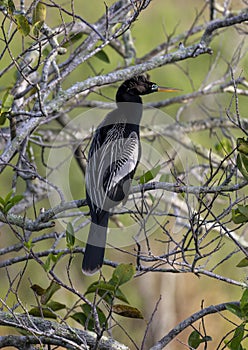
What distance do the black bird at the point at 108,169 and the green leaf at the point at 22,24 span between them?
823mm

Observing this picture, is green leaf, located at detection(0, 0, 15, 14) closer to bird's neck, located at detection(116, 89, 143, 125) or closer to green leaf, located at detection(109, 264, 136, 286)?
green leaf, located at detection(109, 264, 136, 286)

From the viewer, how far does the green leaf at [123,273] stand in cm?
219

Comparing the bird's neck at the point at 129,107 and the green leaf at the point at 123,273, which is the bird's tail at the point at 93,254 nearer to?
the green leaf at the point at 123,273

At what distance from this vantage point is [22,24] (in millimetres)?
2492

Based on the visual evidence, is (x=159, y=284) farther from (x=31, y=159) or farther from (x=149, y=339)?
(x=31, y=159)

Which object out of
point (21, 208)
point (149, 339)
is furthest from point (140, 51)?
point (21, 208)

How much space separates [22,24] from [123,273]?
3.18 ft

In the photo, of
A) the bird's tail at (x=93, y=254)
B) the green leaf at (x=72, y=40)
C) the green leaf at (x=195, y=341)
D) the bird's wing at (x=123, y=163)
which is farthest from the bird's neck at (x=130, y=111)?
the green leaf at (x=195, y=341)

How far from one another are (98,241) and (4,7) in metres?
1.05

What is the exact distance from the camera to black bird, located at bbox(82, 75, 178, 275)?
2992 mm

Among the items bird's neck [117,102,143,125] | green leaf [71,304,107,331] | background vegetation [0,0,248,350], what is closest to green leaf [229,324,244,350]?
background vegetation [0,0,248,350]

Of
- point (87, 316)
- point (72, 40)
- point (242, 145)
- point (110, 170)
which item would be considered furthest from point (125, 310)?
point (72, 40)

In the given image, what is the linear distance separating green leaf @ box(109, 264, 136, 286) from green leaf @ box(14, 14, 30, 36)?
91cm

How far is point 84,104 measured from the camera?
4020 mm
